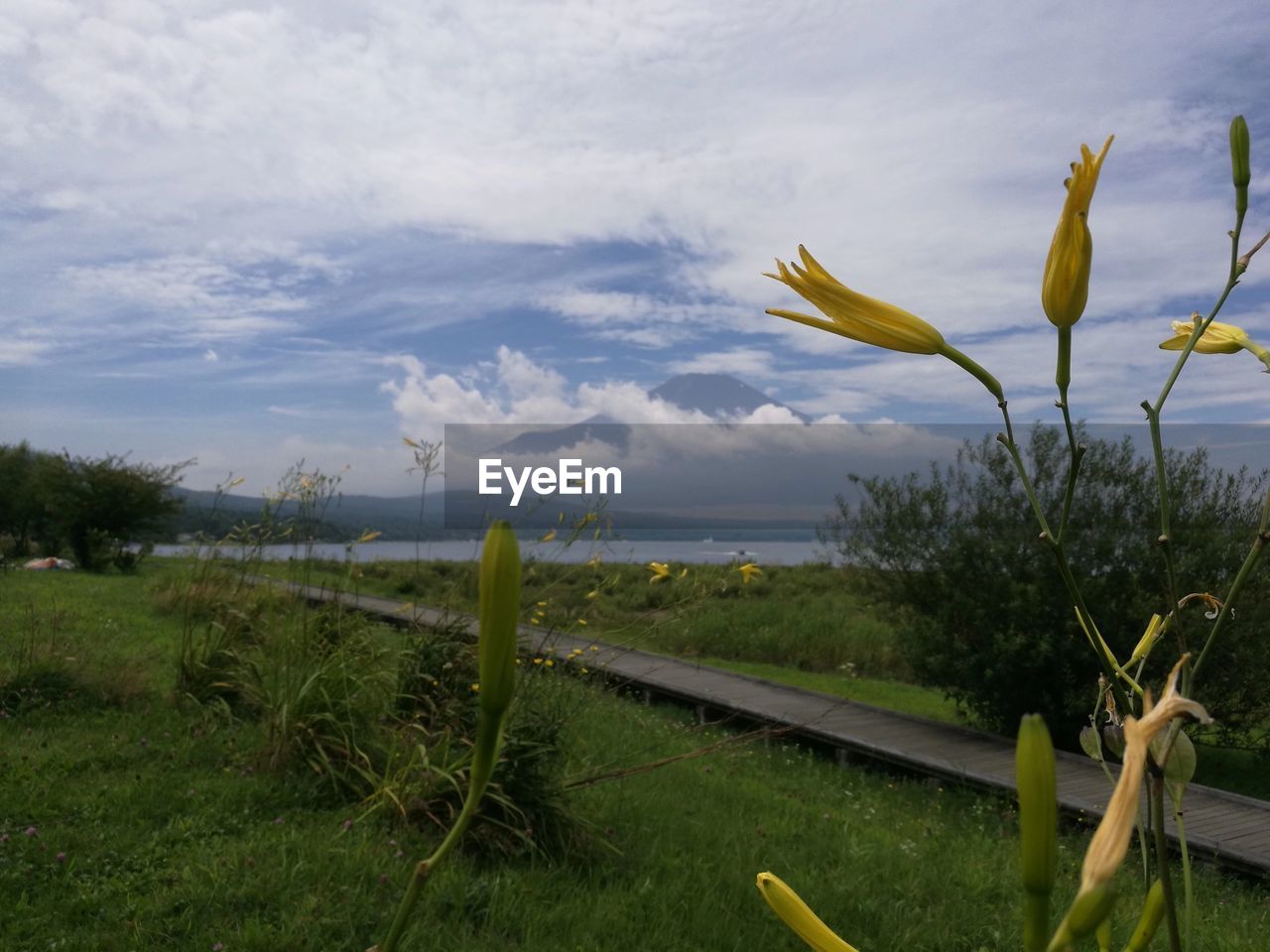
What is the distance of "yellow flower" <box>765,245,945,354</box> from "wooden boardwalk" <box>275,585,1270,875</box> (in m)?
4.17

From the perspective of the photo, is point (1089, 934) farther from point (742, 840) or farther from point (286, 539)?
point (286, 539)

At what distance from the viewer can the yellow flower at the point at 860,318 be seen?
656mm

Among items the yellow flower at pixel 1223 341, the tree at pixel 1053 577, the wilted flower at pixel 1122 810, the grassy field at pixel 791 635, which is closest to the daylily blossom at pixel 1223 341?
the yellow flower at pixel 1223 341

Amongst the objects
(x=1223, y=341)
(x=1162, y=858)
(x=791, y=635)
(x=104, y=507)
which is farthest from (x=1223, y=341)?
(x=104, y=507)

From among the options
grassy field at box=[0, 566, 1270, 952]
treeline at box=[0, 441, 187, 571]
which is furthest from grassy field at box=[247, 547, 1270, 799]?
treeline at box=[0, 441, 187, 571]

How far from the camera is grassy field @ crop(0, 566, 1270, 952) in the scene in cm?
349

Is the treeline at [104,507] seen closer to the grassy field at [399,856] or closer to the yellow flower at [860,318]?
the grassy field at [399,856]

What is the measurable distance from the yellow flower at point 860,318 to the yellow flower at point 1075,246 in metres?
0.08

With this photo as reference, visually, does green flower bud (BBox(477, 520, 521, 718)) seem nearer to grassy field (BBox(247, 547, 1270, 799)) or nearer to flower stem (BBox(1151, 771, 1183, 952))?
flower stem (BBox(1151, 771, 1183, 952))

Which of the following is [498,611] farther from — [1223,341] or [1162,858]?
[1223,341]

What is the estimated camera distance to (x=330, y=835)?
4.12 metres

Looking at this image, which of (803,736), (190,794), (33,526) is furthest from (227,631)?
(33,526)

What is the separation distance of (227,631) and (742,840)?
3.35 m

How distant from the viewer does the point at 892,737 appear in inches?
302
